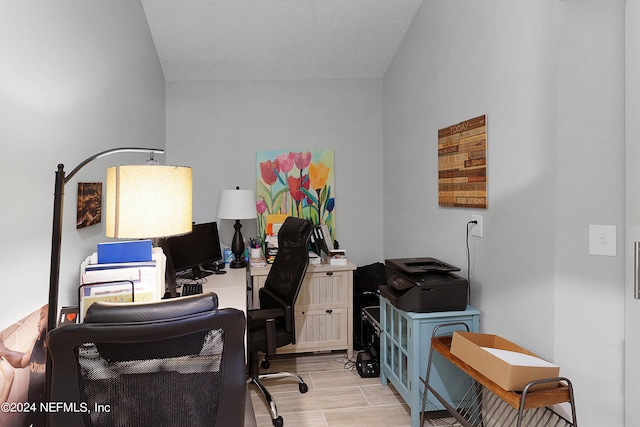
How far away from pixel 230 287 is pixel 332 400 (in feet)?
3.29

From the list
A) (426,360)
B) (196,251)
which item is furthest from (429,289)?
(196,251)

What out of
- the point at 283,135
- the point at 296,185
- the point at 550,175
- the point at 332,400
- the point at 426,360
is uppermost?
the point at 283,135

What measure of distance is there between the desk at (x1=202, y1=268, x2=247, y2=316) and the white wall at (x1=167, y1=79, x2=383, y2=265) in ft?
2.41

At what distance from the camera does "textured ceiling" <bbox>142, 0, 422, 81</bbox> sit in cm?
290

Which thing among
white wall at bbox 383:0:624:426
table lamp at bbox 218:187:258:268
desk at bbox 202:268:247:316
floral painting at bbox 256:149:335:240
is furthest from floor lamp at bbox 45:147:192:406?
floral painting at bbox 256:149:335:240

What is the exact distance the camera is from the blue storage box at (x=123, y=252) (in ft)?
5.30

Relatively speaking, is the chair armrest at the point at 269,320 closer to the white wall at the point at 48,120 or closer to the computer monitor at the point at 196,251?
the computer monitor at the point at 196,251

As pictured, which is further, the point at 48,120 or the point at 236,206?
the point at 236,206

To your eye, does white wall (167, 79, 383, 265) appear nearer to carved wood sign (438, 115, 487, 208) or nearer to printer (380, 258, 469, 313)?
carved wood sign (438, 115, 487, 208)

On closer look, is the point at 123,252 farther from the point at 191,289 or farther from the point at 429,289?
the point at 429,289

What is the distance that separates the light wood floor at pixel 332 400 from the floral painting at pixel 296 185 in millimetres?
1292

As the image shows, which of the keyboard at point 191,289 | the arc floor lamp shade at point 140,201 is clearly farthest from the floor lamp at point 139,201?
the keyboard at point 191,289

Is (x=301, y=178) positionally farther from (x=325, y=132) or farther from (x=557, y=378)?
(x=557, y=378)

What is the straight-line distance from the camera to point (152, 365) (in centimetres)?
100
